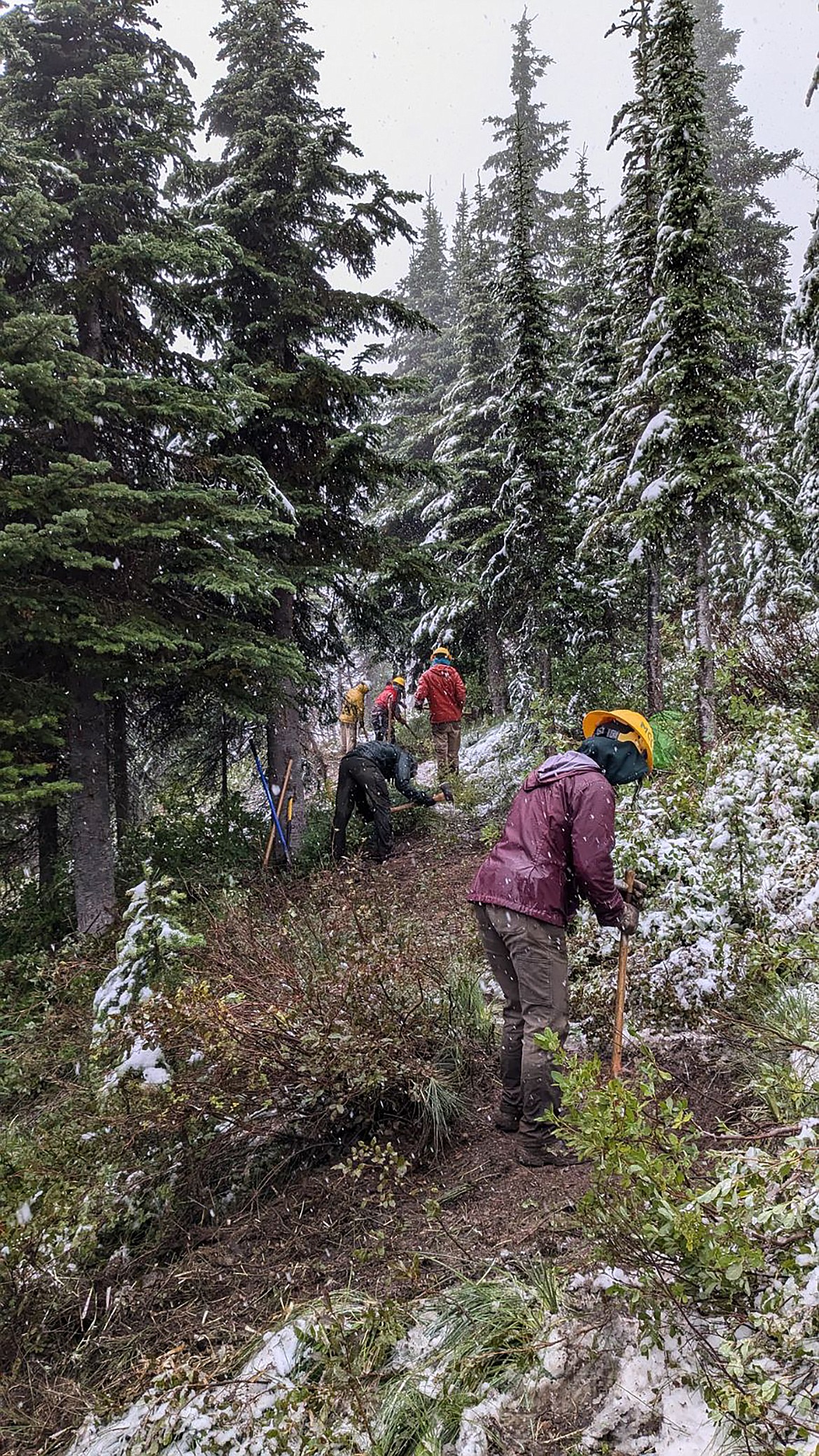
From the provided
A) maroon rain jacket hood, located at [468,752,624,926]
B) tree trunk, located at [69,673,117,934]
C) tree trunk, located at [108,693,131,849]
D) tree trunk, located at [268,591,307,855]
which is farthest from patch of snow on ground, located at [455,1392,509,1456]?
tree trunk, located at [108,693,131,849]

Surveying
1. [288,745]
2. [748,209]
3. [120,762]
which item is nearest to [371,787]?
[288,745]

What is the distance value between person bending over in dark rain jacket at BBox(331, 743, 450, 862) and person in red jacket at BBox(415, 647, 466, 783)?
3364 mm

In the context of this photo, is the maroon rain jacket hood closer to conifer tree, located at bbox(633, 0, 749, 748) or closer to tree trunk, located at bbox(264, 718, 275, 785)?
conifer tree, located at bbox(633, 0, 749, 748)

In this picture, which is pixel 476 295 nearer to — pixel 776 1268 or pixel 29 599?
pixel 29 599

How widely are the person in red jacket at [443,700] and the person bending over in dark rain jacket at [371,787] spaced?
3.36 metres

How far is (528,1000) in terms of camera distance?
13.1ft

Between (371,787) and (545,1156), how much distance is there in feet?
19.2

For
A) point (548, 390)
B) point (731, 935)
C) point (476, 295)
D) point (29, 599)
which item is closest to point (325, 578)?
point (29, 599)

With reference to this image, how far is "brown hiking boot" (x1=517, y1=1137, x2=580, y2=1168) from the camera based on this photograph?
3838 millimetres

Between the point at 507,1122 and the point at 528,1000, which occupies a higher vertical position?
the point at 528,1000

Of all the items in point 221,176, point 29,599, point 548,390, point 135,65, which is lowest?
point 29,599

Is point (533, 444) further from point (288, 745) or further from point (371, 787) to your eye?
point (371, 787)

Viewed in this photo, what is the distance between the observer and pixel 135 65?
282 inches

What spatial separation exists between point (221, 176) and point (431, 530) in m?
7.87
